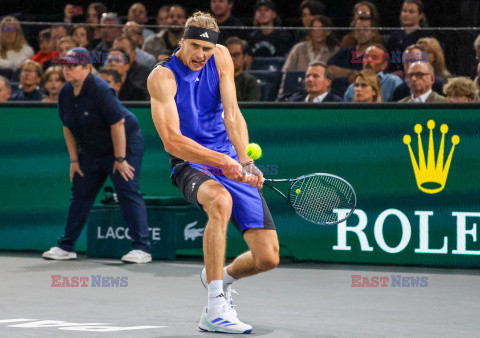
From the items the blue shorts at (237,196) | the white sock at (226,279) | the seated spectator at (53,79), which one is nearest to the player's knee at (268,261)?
the blue shorts at (237,196)

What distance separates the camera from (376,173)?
8.40 meters

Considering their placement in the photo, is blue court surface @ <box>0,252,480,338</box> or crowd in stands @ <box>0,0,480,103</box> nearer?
blue court surface @ <box>0,252,480,338</box>

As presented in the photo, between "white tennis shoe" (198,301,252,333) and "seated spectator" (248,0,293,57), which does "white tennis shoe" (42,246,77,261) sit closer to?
"seated spectator" (248,0,293,57)

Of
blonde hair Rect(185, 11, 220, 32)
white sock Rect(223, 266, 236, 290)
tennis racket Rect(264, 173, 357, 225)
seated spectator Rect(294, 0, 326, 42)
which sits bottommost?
white sock Rect(223, 266, 236, 290)

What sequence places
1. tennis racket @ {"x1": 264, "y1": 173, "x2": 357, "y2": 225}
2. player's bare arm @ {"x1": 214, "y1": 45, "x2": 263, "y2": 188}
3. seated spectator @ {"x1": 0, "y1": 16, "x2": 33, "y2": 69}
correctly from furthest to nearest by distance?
seated spectator @ {"x1": 0, "y1": 16, "x2": 33, "y2": 69} < tennis racket @ {"x1": 264, "y1": 173, "x2": 357, "y2": 225} < player's bare arm @ {"x1": 214, "y1": 45, "x2": 263, "y2": 188}

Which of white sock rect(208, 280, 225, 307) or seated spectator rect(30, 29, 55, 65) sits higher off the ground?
seated spectator rect(30, 29, 55, 65)

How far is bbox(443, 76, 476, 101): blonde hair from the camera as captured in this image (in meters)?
8.05

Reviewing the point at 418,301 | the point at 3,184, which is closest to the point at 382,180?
the point at 418,301

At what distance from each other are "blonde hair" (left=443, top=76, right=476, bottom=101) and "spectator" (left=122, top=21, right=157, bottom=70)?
272 cm

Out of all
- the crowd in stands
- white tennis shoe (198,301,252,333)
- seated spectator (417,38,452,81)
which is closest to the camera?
white tennis shoe (198,301,252,333)

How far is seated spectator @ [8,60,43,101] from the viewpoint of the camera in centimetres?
909

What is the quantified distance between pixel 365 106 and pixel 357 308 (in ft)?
8.07

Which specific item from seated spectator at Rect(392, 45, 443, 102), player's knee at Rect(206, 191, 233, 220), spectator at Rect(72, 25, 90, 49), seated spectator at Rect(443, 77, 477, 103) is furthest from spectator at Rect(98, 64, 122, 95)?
player's knee at Rect(206, 191, 233, 220)

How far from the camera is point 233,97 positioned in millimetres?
5918
